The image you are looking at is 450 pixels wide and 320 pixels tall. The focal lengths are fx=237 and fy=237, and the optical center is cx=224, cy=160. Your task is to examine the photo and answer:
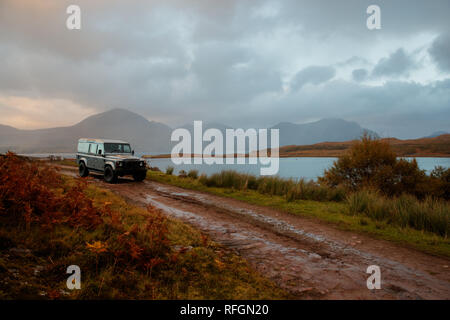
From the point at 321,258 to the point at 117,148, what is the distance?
1572cm

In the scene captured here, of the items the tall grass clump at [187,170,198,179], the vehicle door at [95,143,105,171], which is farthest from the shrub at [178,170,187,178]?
the vehicle door at [95,143,105,171]

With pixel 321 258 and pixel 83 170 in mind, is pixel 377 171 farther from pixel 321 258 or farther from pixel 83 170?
pixel 83 170

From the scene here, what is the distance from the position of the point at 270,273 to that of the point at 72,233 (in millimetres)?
3588

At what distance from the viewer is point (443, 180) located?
15.5m

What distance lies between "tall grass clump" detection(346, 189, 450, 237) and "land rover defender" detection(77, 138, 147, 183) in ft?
42.6

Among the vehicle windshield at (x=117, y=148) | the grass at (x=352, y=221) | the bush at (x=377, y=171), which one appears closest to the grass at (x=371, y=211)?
the grass at (x=352, y=221)

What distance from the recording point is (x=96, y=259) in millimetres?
3477

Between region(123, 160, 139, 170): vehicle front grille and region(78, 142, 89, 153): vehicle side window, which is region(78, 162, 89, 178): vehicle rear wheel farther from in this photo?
region(123, 160, 139, 170): vehicle front grille

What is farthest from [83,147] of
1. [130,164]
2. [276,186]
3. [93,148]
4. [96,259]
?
[96,259]

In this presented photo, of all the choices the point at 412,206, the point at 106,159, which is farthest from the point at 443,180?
the point at 106,159

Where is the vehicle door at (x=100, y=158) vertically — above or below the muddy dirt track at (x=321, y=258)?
above

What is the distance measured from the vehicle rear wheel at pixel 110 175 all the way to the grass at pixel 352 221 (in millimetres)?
6451

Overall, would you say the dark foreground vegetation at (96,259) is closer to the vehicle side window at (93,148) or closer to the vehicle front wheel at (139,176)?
the vehicle front wheel at (139,176)

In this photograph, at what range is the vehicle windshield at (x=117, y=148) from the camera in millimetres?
16455
